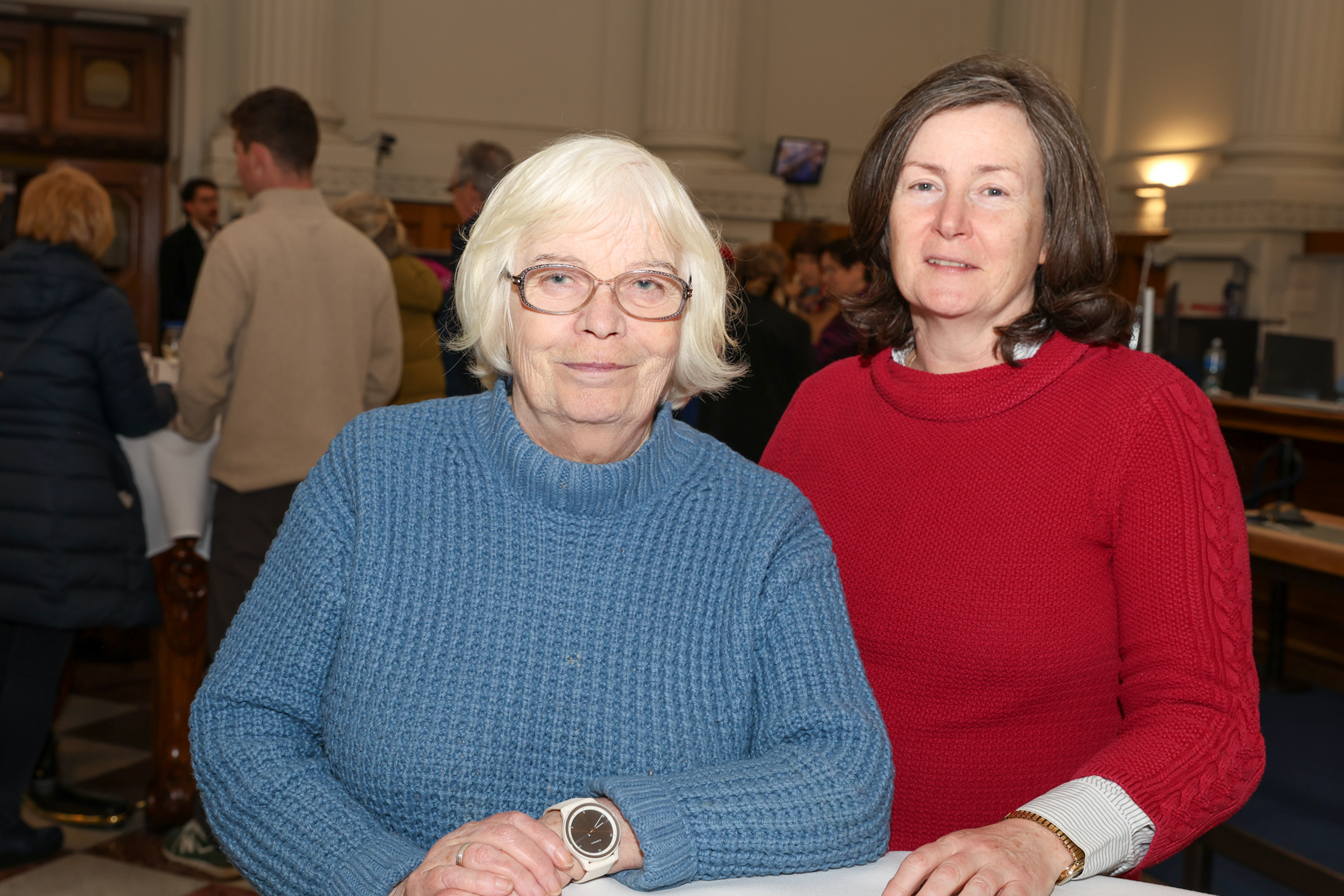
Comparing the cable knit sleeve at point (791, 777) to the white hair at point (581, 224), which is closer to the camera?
the cable knit sleeve at point (791, 777)

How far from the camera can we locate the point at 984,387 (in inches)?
60.4

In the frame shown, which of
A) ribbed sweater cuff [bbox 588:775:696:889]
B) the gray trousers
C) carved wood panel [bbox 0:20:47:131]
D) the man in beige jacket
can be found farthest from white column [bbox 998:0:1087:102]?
ribbed sweater cuff [bbox 588:775:696:889]

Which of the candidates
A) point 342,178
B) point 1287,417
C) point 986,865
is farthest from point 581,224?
point 342,178

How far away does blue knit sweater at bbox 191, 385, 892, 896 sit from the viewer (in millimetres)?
1232

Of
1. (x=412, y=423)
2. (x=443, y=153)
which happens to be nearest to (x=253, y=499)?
(x=412, y=423)

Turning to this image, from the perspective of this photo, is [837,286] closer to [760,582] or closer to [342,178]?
[760,582]

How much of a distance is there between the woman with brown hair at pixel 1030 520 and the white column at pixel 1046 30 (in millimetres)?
9567

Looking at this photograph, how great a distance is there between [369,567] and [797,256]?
17.5 feet

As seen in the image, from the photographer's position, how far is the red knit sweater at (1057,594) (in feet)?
4.38

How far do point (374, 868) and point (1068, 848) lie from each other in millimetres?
678

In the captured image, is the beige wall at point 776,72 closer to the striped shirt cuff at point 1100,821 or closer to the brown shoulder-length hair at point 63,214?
the brown shoulder-length hair at point 63,214

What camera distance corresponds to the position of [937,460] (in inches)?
60.5

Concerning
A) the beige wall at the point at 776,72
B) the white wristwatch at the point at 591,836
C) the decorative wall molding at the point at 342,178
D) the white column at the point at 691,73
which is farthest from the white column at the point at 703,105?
the white wristwatch at the point at 591,836

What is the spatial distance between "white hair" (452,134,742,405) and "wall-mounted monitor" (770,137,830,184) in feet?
28.4
